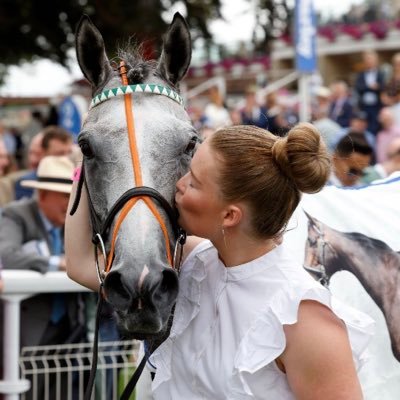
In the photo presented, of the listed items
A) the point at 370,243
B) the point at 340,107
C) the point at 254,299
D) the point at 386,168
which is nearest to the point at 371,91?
the point at 340,107

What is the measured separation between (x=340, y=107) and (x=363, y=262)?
9.52m

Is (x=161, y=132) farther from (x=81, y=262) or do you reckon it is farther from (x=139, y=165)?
(x=81, y=262)

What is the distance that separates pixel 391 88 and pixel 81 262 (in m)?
9.02

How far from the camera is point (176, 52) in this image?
3.04 meters

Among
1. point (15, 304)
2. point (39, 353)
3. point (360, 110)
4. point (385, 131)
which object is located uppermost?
point (360, 110)

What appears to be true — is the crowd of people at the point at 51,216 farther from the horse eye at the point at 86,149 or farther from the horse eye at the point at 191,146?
the horse eye at the point at 86,149

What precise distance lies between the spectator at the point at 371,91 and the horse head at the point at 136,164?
9.29 metres

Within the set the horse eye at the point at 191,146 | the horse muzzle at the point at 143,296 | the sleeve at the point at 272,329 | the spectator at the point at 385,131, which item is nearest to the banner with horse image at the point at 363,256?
the horse eye at the point at 191,146

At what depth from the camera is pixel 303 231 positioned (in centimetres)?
328

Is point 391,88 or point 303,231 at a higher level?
point 391,88

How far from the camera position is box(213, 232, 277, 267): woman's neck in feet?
8.21

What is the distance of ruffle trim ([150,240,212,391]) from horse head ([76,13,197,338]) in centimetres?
19

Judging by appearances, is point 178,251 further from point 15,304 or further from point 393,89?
point 393,89

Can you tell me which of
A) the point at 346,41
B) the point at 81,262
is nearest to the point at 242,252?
the point at 81,262
